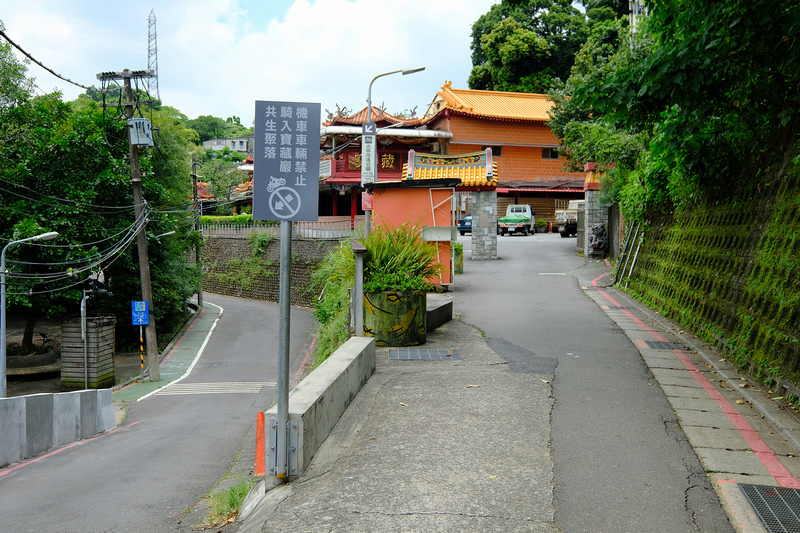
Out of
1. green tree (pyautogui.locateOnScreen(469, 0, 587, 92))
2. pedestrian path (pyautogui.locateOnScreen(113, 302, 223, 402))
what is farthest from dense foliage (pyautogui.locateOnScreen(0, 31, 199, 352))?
green tree (pyautogui.locateOnScreen(469, 0, 587, 92))

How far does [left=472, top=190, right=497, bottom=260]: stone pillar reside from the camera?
1000 inches

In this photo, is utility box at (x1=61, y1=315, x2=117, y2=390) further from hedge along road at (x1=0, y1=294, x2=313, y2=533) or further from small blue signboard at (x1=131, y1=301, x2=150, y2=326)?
hedge along road at (x1=0, y1=294, x2=313, y2=533)

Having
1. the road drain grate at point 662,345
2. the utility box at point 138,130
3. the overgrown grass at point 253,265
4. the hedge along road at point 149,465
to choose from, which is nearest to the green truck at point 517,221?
the overgrown grass at point 253,265

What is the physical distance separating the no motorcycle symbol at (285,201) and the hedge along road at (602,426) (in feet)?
9.06

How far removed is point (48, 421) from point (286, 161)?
1085cm

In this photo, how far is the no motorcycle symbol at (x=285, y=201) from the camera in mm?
4750

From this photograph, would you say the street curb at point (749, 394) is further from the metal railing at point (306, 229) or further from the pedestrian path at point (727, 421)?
the metal railing at point (306, 229)

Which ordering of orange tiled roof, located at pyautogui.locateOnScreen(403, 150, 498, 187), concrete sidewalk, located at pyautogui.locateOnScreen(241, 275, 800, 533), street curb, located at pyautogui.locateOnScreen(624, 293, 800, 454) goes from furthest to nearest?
1. orange tiled roof, located at pyautogui.locateOnScreen(403, 150, 498, 187)
2. street curb, located at pyautogui.locateOnScreen(624, 293, 800, 454)
3. concrete sidewalk, located at pyautogui.locateOnScreen(241, 275, 800, 533)

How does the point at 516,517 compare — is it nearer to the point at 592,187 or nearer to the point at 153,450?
the point at 153,450

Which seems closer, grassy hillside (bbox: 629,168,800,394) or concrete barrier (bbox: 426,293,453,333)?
grassy hillside (bbox: 629,168,800,394)

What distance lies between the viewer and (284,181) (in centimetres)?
479

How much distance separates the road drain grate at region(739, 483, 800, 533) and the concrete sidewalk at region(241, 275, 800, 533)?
0.08 meters

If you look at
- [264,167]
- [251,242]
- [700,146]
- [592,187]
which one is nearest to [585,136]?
[592,187]

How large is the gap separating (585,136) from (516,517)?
20038 millimetres
